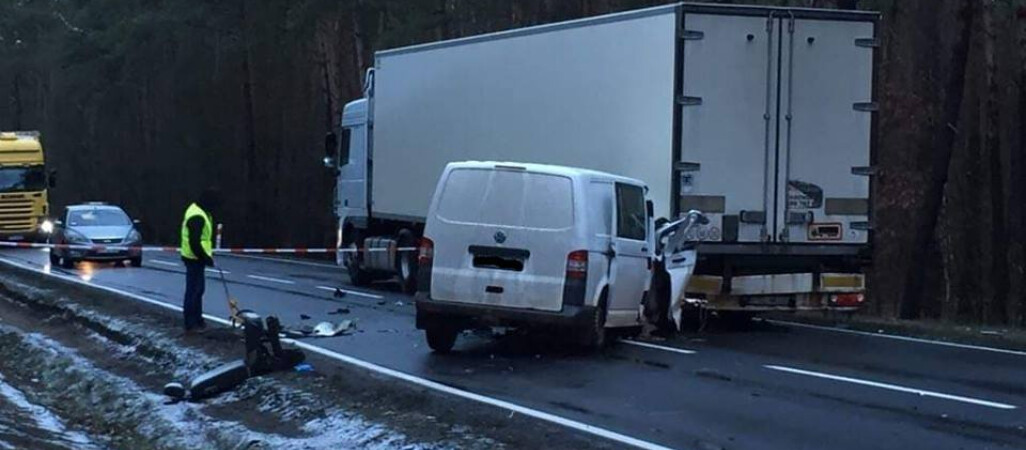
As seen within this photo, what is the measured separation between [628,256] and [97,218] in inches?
827

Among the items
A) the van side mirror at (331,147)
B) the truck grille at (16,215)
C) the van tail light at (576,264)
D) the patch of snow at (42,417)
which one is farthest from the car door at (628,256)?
the truck grille at (16,215)

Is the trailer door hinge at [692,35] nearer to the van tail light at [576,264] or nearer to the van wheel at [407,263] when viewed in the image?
the van tail light at [576,264]

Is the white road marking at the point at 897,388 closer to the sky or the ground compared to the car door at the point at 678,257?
closer to the ground

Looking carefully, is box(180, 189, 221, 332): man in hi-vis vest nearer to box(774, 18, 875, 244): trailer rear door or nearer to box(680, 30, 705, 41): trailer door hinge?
box(680, 30, 705, 41): trailer door hinge

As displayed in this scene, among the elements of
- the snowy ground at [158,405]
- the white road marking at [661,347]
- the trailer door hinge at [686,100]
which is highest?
the trailer door hinge at [686,100]

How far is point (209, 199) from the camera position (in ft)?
56.6

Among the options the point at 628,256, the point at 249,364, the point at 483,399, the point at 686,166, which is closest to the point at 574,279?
the point at 628,256

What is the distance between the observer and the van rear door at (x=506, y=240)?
14.8m

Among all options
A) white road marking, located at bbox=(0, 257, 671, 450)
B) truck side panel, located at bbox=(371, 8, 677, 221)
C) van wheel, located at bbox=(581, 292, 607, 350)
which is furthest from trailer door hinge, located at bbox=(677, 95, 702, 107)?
white road marking, located at bbox=(0, 257, 671, 450)

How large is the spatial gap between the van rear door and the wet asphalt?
723mm

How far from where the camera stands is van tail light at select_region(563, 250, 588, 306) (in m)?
14.8

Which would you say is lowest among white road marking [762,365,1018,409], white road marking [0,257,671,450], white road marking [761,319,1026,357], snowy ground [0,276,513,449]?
snowy ground [0,276,513,449]

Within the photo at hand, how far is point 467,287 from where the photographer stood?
14.9m

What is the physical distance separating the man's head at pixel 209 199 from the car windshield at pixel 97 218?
676 inches
